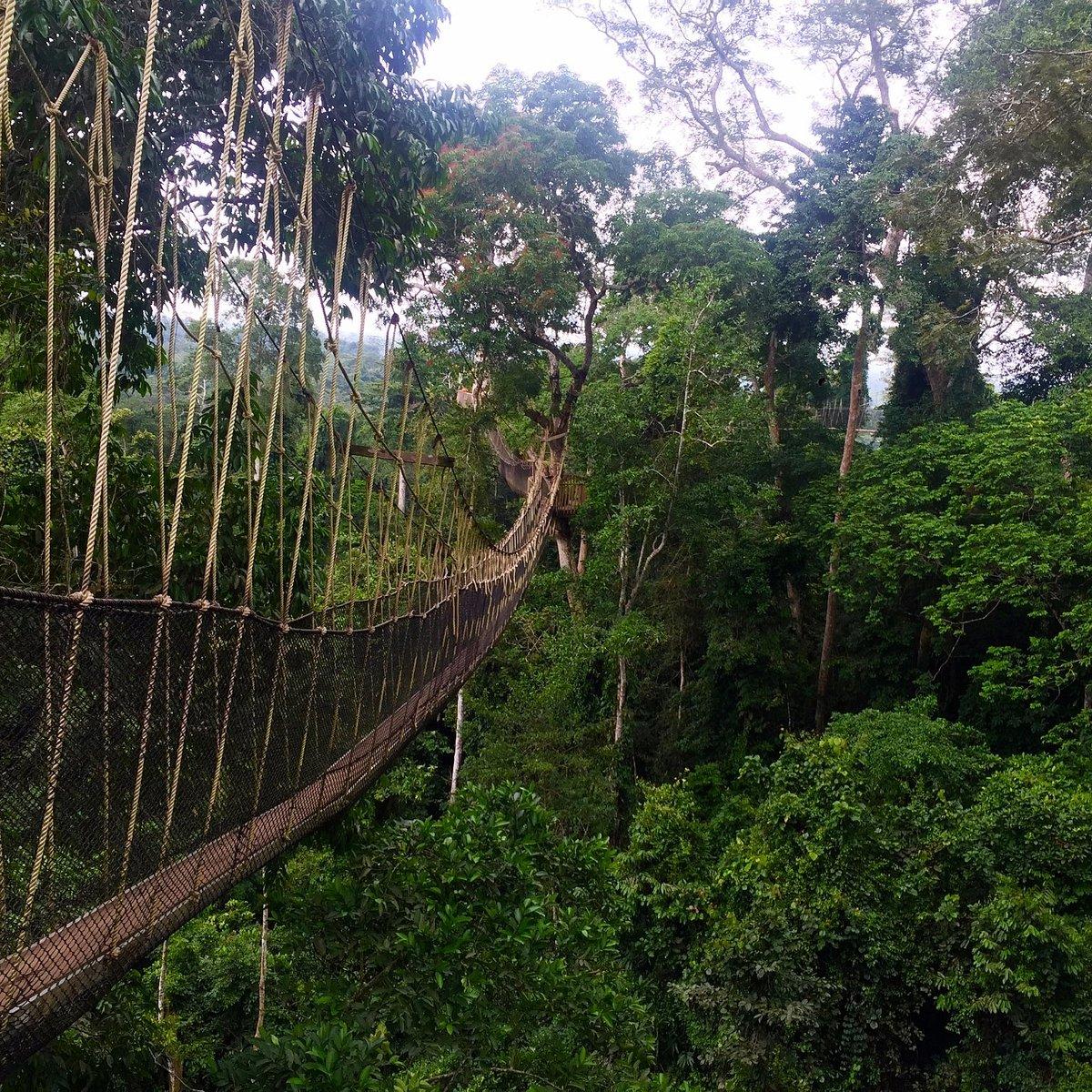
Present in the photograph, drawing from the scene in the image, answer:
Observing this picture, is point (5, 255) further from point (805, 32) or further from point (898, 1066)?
point (805, 32)

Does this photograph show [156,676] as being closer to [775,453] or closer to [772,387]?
[775,453]

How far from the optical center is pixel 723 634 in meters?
7.77

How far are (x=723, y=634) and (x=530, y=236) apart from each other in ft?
11.8

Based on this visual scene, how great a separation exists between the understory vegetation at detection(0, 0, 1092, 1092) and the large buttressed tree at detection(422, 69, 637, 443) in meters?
0.04

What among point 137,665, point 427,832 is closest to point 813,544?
point 427,832

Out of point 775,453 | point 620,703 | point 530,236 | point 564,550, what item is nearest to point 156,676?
point 530,236

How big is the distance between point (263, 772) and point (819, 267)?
7.13 metres

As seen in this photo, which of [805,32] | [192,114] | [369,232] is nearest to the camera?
[192,114]

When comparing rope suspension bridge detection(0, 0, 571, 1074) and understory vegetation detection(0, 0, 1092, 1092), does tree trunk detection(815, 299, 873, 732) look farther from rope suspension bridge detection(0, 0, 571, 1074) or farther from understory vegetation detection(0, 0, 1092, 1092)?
rope suspension bridge detection(0, 0, 571, 1074)

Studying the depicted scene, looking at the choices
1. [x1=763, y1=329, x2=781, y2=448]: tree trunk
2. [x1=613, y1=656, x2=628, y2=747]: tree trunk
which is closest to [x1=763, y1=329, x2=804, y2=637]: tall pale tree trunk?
[x1=763, y1=329, x2=781, y2=448]: tree trunk

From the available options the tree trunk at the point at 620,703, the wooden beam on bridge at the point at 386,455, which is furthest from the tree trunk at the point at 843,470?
the wooden beam on bridge at the point at 386,455

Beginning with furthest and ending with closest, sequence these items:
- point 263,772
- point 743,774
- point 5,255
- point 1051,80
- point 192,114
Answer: point 743,774, point 1051,80, point 192,114, point 5,255, point 263,772

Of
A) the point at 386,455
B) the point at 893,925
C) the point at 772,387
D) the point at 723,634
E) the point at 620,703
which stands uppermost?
the point at 772,387

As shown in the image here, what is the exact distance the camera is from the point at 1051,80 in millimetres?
5008
